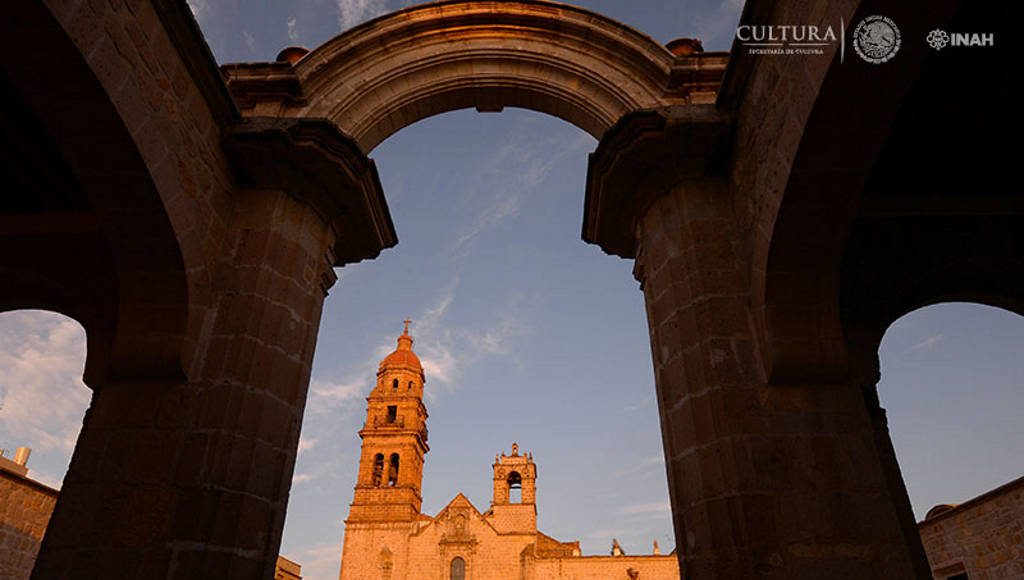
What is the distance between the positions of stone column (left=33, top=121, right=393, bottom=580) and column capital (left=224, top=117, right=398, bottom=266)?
11mm

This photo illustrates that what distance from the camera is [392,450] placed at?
34188 millimetres

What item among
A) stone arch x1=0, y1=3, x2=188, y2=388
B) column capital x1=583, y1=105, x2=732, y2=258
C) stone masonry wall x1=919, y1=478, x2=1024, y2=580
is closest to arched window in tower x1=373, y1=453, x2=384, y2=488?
stone masonry wall x1=919, y1=478, x2=1024, y2=580

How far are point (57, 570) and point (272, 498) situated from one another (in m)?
1.16

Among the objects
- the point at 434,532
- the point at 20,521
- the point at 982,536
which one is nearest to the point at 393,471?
the point at 434,532

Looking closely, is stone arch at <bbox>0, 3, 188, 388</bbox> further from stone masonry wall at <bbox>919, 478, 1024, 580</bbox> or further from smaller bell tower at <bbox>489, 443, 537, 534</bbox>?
smaller bell tower at <bbox>489, 443, 537, 534</bbox>

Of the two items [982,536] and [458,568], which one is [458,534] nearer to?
[458,568]

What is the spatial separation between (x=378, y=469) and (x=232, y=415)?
32803 mm

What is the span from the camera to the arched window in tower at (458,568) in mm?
32062

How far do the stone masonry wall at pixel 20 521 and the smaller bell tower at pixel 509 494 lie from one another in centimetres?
2774

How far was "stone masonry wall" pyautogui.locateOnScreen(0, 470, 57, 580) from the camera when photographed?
7.78 m

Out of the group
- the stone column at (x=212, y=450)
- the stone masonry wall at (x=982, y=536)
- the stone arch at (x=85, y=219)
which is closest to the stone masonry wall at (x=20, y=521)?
the stone arch at (x=85, y=219)

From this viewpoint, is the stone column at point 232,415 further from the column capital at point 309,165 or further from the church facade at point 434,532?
the church facade at point 434,532

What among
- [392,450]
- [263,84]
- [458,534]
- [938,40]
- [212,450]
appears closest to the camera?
[938,40]

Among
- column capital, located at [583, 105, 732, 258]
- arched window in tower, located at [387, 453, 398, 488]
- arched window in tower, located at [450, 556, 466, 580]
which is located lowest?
arched window in tower, located at [450, 556, 466, 580]
